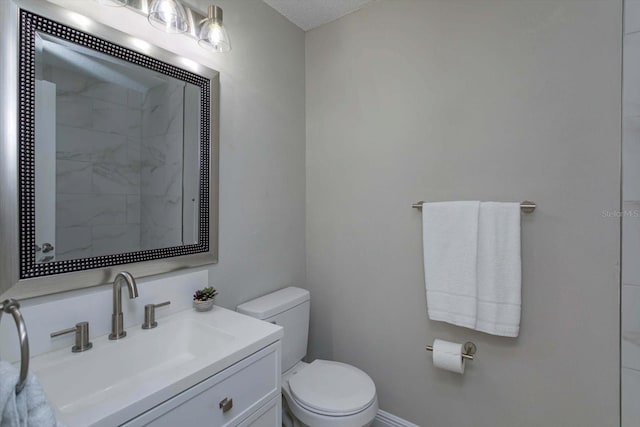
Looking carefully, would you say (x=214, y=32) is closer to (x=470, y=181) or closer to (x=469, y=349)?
(x=470, y=181)

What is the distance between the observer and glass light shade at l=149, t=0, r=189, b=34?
1152mm

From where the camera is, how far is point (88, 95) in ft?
3.51

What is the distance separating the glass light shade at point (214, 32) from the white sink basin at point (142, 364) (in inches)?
46.1

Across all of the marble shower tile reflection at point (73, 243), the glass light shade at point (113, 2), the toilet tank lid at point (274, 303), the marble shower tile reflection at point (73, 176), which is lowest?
the toilet tank lid at point (274, 303)

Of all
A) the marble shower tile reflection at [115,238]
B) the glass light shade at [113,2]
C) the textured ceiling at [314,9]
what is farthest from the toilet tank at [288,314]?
the textured ceiling at [314,9]

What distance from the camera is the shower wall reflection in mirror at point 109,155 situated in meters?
0.98

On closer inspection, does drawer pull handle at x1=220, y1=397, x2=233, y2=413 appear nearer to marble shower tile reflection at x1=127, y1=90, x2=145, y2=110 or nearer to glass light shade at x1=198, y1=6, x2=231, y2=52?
marble shower tile reflection at x1=127, y1=90, x2=145, y2=110

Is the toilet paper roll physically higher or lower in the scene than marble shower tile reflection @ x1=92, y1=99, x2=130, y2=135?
lower

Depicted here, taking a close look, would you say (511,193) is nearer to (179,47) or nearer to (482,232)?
(482,232)

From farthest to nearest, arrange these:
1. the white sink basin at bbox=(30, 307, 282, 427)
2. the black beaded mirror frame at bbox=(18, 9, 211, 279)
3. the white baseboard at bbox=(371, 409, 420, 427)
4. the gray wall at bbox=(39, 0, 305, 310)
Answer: the white baseboard at bbox=(371, 409, 420, 427) < the gray wall at bbox=(39, 0, 305, 310) < the black beaded mirror frame at bbox=(18, 9, 211, 279) < the white sink basin at bbox=(30, 307, 282, 427)

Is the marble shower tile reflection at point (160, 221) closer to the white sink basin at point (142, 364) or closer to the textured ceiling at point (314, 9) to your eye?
the white sink basin at point (142, 364)

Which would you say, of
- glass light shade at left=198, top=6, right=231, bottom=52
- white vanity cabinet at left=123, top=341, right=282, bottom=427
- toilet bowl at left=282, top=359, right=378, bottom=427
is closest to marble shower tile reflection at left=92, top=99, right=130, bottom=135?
glass light shade at left=198, top=6, right=231, bottom=52

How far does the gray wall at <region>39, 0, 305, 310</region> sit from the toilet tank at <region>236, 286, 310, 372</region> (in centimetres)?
8

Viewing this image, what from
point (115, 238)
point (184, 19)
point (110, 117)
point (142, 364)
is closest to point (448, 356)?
point (142, 364)
